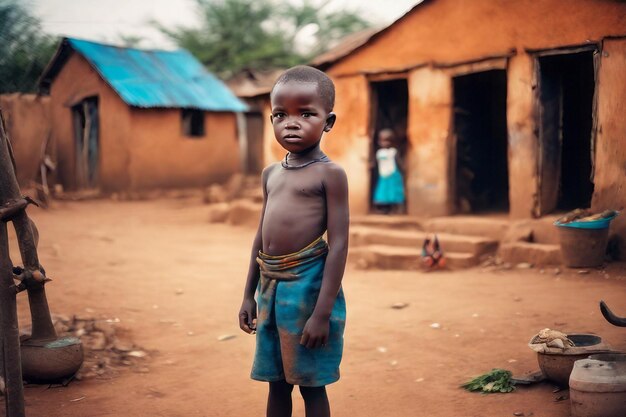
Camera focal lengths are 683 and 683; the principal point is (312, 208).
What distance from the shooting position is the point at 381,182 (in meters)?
10.6

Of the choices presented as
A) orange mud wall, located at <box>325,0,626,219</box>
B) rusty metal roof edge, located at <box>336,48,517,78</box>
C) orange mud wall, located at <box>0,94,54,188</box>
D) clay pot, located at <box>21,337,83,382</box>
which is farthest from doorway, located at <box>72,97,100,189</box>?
clay pot, located at <box>21,337,83,382</box>

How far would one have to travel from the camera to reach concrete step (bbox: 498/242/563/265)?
773cm

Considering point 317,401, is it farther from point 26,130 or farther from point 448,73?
point 26,130

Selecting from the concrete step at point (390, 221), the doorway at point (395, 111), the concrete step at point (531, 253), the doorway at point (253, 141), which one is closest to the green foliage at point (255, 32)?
the doorway at point (253, 141)

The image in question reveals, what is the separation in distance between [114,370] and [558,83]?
6.85 meters

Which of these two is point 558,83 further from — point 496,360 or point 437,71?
point 496,360

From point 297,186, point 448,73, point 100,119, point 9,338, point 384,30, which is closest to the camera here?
point 297,186

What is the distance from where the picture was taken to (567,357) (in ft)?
12.3

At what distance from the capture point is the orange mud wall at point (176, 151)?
53.0ft

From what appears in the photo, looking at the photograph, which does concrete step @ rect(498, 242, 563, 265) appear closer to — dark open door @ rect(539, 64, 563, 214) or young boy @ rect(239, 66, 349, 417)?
dark open door @ rect(539, 64, 563, 214)

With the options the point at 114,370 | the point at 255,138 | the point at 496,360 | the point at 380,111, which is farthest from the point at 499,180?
the point at 255,138

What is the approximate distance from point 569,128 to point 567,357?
7655mm

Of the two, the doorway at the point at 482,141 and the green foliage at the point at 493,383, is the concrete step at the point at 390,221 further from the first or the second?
the green foliage at the point at 493,383

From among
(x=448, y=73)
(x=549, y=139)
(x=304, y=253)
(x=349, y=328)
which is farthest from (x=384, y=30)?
(x=304, y=253)
